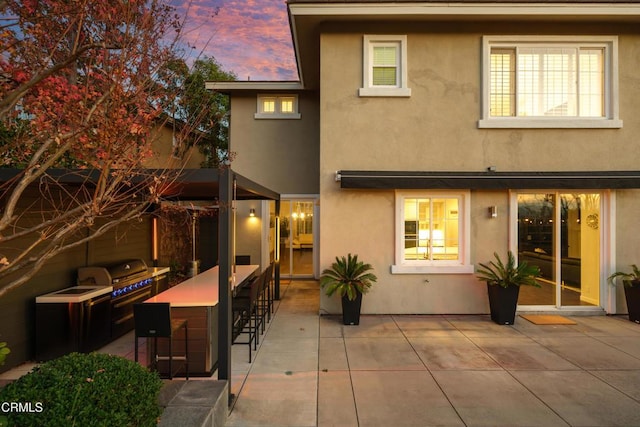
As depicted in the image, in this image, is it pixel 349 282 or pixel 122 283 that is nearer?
pixel 122 283

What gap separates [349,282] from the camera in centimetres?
698

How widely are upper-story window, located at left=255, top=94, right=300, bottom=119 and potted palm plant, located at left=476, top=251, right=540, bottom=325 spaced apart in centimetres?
757

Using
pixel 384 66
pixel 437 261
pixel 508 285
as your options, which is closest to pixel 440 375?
pixel 508 285

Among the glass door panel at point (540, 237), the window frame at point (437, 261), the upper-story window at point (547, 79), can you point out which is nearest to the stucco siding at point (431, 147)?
the window frame at point (437, 261)

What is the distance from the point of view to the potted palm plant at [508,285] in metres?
6.82

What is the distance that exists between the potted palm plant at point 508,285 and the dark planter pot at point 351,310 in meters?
2.55

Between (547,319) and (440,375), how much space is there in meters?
3.92

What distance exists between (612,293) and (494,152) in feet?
12.6

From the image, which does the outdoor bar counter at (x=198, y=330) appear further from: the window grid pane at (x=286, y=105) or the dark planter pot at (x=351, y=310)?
the window grid pane at (x=286, y=105)

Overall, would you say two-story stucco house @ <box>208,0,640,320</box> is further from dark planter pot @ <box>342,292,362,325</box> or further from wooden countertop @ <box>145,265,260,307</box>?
wooden countertop @ <box>145,265,260,307</box>

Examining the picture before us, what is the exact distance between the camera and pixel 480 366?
16.4 ft

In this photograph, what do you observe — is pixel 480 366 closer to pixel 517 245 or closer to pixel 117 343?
pixel 517 245

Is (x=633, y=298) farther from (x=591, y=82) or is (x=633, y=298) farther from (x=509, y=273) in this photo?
(x=591, y=82)

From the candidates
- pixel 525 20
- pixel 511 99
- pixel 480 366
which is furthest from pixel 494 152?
pixel 480 366
